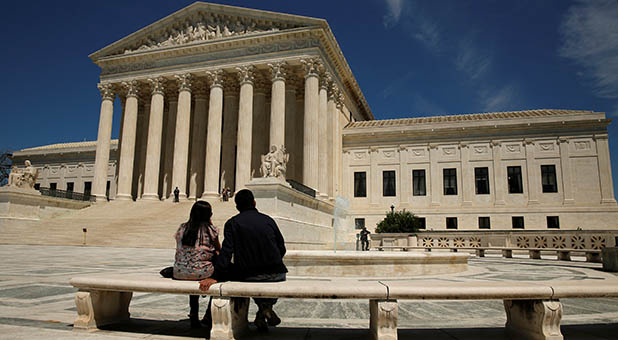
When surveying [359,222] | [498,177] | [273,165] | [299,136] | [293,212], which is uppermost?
[299,136]

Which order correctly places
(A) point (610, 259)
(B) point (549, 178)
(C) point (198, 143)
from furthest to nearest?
(C) point (198, 143), (B) point (549, 178), (A) point (610, 259)

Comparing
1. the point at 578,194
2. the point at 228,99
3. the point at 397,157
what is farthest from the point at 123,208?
the point at 578,194

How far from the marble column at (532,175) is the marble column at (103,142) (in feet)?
126

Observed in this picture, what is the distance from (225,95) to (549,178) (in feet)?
100

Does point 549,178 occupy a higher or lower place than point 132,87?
lower

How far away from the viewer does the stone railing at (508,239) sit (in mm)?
28453

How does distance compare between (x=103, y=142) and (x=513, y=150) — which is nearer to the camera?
(x=513, y=150)

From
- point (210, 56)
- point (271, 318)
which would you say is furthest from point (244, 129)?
point (271, 318)

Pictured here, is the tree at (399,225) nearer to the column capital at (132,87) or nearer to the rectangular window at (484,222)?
the rectangular window at (484,222)

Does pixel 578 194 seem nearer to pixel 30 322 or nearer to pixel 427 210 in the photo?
pixel 427 210

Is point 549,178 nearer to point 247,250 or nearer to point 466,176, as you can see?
point 466,176

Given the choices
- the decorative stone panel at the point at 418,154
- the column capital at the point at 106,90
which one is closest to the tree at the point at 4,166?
the column capital at the point at 106,90

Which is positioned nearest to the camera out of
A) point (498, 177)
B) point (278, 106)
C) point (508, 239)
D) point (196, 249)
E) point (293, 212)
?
point (196, 249)

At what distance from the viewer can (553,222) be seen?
37125mm
